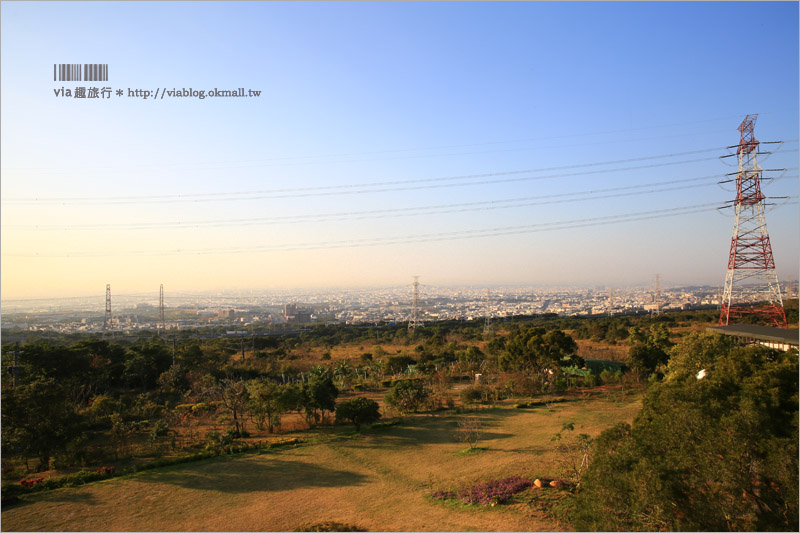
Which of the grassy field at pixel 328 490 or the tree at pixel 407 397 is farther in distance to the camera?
the tree at pixel 407 397

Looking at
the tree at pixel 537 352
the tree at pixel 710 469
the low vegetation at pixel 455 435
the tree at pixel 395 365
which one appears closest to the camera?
the tree at pixel 710 469

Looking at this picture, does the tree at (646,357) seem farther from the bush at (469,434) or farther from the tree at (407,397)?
the bush at (469,434)

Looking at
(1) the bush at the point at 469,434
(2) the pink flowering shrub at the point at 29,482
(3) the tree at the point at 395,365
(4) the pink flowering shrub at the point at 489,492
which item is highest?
(2) the pink flowering shrub at the point at 29,482

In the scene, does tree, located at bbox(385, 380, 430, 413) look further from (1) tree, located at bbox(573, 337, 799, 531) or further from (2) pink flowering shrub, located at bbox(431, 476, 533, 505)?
(1) tree, located at bbox(573, 337, 799, 531)

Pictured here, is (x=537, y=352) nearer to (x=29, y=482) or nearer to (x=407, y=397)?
(x=407, y=397)

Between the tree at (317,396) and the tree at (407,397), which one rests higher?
the tree at (317,396)

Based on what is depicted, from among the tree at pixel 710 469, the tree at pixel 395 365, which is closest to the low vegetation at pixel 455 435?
the tree at pixel 710 469

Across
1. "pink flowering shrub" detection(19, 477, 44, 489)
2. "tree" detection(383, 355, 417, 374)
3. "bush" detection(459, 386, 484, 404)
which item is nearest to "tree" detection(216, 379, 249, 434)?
"pink flowering shrub" detection(19, 477, 44, 489)
